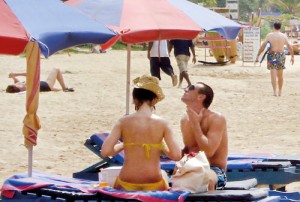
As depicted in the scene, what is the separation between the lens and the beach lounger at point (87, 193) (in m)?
A: 6.19

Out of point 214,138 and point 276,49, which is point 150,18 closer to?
point 214,138

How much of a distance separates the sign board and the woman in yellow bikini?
23.8 meters

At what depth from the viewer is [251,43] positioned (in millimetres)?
30391

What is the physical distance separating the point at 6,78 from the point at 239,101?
7357 millimetres

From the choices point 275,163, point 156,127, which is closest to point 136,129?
point 156,127

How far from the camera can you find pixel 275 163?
8.29 m

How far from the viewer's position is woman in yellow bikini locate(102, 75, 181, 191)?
20.4 ft

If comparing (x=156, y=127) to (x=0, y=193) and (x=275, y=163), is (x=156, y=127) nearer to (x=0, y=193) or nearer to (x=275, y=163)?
(x=0, y=193)

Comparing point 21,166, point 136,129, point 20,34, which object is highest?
point 20,34

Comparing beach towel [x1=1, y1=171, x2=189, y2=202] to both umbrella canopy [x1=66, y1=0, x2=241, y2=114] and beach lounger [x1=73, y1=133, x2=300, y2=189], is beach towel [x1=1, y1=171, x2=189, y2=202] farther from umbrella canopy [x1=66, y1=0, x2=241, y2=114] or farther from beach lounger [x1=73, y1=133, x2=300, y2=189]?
umbrella canopy [x1=66, y1=0, x2=241, y2=114]

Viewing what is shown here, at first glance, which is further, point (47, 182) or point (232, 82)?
point (232, 82)

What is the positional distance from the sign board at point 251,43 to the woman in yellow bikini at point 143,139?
23822mm

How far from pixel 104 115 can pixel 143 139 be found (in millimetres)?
8416

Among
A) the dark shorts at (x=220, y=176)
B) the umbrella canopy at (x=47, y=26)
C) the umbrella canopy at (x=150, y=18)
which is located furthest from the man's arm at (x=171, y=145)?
the umbrella canopy at (x=150, y=18)
